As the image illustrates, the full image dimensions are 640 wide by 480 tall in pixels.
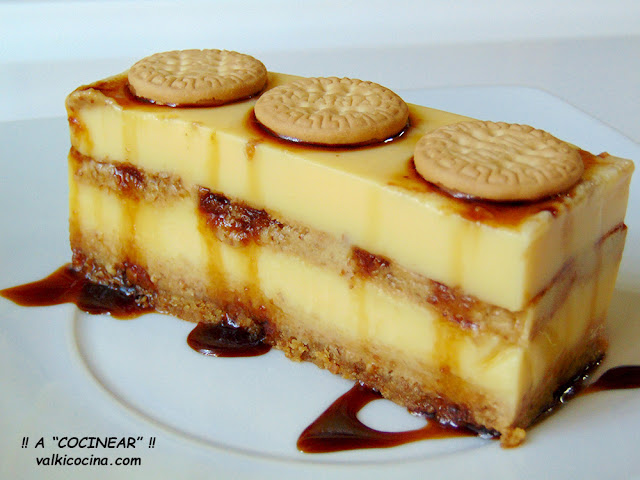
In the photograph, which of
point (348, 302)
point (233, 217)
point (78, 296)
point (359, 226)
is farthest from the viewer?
point (78, 296)

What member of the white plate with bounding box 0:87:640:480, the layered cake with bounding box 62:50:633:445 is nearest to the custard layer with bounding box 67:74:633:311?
the layered cake with bounding box 62:50:633:445

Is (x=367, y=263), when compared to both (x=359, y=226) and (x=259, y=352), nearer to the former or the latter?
(x=359, y=226)

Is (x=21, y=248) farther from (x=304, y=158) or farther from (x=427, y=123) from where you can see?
(x=427, y=123)

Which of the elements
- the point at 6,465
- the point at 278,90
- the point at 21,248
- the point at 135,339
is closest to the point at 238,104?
the point at 278,90

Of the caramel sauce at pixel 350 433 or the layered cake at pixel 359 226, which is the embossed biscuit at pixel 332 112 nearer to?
the layered cake at pixel 359 226

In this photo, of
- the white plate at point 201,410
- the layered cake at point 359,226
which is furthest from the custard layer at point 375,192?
the white plate at point 201,410

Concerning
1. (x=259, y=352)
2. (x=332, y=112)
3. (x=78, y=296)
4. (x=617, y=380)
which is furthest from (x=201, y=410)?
(x=617, y=380)
